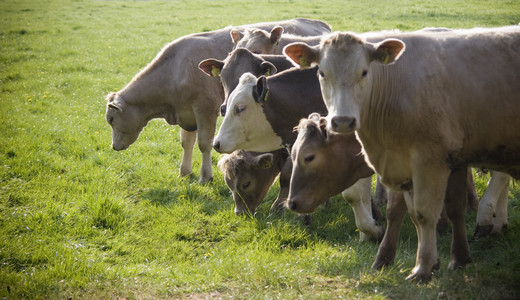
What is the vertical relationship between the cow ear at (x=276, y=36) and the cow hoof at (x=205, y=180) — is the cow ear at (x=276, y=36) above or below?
above

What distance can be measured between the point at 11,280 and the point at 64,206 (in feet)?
7.14

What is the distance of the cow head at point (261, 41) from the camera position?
9.21 meters

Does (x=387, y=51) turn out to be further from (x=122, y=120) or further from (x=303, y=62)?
(x=122, y=120)

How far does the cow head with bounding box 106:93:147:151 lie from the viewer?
9703mm

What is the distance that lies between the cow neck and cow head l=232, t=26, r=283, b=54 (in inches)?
87.0

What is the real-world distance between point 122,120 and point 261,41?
107 inches

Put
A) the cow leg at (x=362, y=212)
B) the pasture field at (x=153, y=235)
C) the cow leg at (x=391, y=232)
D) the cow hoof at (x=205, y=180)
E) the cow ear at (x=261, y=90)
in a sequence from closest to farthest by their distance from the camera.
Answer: the pasture field at (x=153, y=235)
the cow leg at (x=391, y=232)
the cow leg at (x=362, y=212)
the cow ear at (x=261, y=90)
the cow hoof at (x=205, y=180)

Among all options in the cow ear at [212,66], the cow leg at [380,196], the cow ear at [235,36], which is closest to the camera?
the cow leg at [380,196]

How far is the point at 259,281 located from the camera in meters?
5.59

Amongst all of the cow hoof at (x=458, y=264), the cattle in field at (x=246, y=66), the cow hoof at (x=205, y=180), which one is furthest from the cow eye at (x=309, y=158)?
the cow hoof at (x=205, y=180)

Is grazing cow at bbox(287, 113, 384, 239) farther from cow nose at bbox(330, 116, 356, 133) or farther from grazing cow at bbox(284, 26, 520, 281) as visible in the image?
cow nose at bbox(330, 116, 356, 133)

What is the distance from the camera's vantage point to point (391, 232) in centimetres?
573

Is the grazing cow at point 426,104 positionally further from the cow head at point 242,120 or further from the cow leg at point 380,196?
the cow leg at point 380,196

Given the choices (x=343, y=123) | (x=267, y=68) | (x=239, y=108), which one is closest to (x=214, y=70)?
(x=267, y=68)
